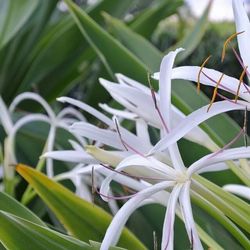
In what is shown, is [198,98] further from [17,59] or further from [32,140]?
[17,59]

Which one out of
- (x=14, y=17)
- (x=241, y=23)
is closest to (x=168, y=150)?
(x=241, y=23)

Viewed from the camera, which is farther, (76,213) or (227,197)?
(76,213)

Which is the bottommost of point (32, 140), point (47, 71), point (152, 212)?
point (152, 212)

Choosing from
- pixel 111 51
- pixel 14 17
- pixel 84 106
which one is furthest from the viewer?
pixel 14 17

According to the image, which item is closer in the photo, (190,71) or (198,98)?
(190,71)

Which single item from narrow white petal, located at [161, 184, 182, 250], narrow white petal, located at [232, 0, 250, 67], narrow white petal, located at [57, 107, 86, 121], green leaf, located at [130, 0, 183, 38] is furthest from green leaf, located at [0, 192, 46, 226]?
green leaf, located at [130, 0, 183, 38]

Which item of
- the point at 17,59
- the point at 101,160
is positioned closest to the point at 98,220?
the point at 101,160

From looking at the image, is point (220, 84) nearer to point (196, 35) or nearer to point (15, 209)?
point (15, 209)
